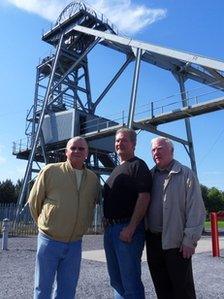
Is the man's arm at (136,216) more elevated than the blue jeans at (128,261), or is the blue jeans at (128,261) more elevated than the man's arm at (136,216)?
the man's arm at (136,216)

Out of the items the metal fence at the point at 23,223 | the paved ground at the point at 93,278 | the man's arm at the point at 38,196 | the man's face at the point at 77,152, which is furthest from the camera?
the metal fence at the point at 23,223

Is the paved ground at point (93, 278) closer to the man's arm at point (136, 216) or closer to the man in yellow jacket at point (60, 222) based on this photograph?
the man in yellow jacket at point (60, 222)

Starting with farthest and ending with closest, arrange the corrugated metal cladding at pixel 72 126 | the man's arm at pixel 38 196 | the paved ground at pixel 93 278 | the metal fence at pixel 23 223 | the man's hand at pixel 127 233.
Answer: the corrugated metal cladding at pixel 72 126
the metal fence at pixel 23 223
the paved ground at pixel 93 278
the man's arm at pixel 38 196
the man's hand at pixel 127 233

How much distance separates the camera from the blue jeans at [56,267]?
3816 millimetres

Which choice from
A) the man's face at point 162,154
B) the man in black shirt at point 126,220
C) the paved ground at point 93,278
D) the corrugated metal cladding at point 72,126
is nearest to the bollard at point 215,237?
the paved ground at point 93,278

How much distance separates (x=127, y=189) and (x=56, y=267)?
961 millimetres

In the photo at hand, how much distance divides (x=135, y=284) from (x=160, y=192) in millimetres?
880

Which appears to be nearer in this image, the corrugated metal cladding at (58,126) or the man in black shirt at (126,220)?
the man in black shirt at (126,220)

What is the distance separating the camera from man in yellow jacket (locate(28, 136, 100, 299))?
3838 mm

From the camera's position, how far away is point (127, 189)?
13.1 ft

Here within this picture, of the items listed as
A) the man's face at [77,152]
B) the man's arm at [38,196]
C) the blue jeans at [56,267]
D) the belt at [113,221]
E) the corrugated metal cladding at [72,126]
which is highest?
the corrugated metal cladding at [72,126]

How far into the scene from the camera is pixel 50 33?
33.7m

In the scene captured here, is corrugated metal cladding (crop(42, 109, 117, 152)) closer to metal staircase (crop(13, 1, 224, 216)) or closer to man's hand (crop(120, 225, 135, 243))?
metal staircase (crop(13, 1, 224, 216))

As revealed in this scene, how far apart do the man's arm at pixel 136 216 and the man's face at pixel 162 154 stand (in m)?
0.39
